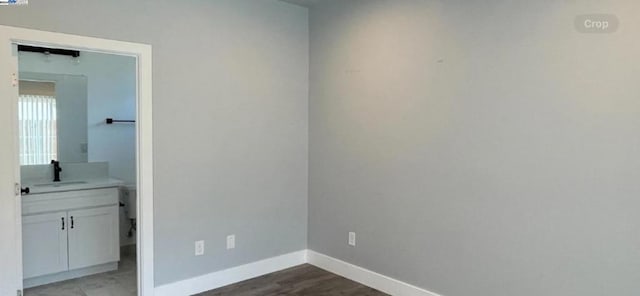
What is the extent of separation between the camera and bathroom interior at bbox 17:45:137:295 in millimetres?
3693

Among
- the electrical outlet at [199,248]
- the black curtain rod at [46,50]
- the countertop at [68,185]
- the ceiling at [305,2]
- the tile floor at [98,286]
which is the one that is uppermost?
the ceiling at [305,2]

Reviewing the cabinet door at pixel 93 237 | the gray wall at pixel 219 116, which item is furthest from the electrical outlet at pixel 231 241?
the cabinet door at pixel 93 237

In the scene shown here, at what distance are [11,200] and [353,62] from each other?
2.77 meters

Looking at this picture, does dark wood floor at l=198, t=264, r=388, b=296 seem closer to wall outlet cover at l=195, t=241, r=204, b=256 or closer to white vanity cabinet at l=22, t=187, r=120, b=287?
wall outlet cover at l=195, t=241, r=204, b=256

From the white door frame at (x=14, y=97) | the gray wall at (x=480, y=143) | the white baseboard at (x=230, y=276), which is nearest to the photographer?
the gray wall at (x=480, y=143)

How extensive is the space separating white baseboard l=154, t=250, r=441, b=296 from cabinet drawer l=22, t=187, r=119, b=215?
48.8 inches

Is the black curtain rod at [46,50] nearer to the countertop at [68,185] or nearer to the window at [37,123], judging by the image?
the window at [37,123]

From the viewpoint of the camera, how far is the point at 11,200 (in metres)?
2.69

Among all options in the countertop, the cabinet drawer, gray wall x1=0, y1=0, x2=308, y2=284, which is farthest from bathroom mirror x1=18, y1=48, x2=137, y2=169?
gray wall x1=0, y1=0, x2=308, y2=284

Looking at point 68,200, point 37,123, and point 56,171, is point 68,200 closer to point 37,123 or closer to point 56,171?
point 56,171

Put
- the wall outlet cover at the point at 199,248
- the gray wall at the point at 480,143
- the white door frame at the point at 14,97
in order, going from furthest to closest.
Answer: the wall outlet cover at the point at 199,248 < the white door frame at the point at 14,97 < the gray wall at the point at 480,143

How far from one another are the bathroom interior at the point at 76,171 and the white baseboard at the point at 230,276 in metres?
0.41

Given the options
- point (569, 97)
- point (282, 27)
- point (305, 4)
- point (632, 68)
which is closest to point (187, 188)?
point (282, 27)

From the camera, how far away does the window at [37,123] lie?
4148mm
